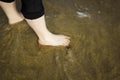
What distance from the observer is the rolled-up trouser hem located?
117 cm

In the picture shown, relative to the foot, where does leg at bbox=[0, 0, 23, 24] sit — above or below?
above

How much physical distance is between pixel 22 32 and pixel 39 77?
0.41 meters

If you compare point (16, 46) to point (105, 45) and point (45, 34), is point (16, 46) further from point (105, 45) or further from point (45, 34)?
point (105, 45)

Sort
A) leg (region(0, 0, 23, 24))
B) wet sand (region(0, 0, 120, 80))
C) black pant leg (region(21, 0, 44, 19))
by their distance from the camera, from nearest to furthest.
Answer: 1. black pant leg (region(21, 0, 44, 19))
2. wet sand (region(0, 0, 120, 80))
3. leg (region(0, 0, 23, 24))

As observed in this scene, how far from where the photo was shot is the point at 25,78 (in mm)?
1305

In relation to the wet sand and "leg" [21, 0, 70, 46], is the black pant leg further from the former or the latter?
the wet sand

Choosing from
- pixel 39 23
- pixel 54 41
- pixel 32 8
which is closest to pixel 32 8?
pixel 32 8

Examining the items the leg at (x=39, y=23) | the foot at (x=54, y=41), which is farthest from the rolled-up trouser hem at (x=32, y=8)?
the foot at (x=54, y=41)

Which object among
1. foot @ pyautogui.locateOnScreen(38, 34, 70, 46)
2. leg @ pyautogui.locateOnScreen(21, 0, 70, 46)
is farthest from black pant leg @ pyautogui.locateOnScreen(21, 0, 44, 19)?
foot @ pyautogui.locateOnScreen(38, 34, 70, 46)

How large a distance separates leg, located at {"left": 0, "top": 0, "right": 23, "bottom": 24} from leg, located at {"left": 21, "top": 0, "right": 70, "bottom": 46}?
0.24 m

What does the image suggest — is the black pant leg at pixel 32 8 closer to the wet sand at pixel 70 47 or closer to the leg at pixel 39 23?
the leg at pixel 39 23

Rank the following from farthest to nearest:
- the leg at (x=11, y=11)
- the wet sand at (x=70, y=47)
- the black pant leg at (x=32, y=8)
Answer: the leg at (x=11, y=11) → the wet sand at (x=70, y=47) → the black pant leg at (x=32, y=8)

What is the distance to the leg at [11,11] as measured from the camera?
1436mm

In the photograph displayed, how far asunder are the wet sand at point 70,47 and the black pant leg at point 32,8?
0.98 ft
